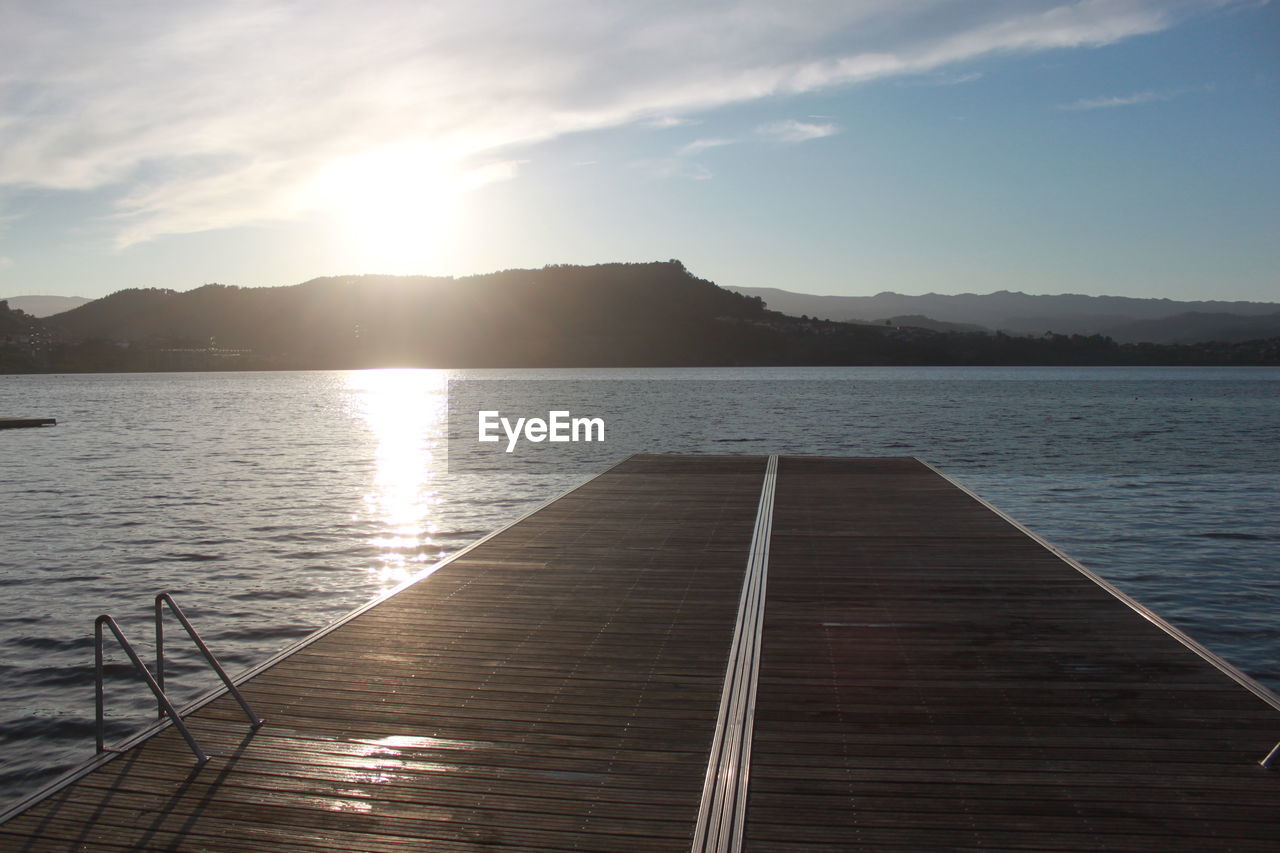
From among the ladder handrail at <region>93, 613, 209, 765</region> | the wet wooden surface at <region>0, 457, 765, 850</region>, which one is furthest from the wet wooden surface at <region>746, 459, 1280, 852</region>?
the ladder handrail at <region>93, 613, 209, 765</region>

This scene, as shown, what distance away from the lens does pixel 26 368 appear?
15962 centimetres

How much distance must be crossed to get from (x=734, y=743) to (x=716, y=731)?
21cm

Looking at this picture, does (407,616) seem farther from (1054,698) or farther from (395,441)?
(395,441)

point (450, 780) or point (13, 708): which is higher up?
point (450, 780)

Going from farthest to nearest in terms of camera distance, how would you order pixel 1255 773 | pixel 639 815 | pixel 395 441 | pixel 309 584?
pixel 395 441, pixel 309 584, pixel 1255 773, pixel 639 815

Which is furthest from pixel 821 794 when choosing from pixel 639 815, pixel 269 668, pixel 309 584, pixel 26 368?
pixel 26 368

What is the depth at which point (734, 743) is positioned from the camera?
17.2 feet

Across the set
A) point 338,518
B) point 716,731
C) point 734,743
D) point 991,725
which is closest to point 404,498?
point 338,518

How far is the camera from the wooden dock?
4.36 metres

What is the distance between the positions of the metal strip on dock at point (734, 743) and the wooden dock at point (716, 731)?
0.07ft

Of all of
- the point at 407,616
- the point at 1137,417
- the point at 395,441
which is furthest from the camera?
the point at 1137,417

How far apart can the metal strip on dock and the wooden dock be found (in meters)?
0.02

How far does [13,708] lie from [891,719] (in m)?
7.42

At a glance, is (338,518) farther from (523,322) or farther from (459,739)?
(523,322)
